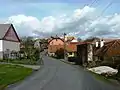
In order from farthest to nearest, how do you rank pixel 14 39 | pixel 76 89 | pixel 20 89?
pixel 14 39 < pixel 20 89 < pixel 76 89

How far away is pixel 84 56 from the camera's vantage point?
65.1 meters

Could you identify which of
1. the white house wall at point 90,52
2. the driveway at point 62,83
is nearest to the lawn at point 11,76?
the driveway at point 62,83

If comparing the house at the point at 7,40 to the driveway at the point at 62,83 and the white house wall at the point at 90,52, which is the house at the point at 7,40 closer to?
the white house wall at the point at 90,52

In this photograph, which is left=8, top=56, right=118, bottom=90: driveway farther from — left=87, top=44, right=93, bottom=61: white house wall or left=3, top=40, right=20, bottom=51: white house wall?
left=3, top=40, right=20, bottom=51: white house wall

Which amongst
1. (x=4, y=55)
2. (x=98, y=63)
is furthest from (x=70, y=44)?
(x=98, y=63)

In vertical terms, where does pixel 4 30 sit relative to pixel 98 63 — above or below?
above

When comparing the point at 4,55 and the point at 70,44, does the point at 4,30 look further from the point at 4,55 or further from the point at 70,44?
the point at 70,44

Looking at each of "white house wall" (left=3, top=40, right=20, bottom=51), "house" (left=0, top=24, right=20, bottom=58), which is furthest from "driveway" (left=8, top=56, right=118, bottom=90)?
"white house wall" (left=3, top=40, right=20, bottom=51)

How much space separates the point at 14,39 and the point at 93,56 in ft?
102

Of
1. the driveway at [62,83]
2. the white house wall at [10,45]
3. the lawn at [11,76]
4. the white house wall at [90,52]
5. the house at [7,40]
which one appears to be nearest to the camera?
the driveway at [62,83]

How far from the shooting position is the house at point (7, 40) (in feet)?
241

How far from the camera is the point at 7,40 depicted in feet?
256

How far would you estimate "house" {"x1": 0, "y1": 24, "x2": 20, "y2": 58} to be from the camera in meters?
73.6

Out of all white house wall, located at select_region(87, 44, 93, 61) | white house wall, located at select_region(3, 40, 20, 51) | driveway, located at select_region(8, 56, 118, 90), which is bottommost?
driveway, located at select_region(8, 56, 118, 90)
